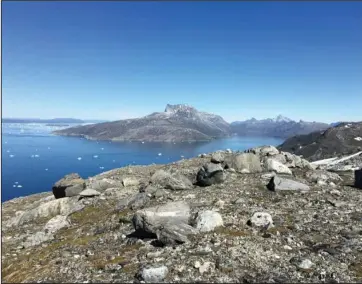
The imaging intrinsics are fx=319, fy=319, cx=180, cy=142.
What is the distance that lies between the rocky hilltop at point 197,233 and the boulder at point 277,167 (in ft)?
6.50

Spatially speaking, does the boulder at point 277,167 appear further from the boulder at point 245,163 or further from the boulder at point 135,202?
the boulder at point 135,202

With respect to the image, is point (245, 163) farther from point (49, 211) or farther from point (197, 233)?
point (49, 211)

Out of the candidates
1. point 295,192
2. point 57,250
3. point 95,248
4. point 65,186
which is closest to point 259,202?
point 295,192

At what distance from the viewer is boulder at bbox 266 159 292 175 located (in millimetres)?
27078

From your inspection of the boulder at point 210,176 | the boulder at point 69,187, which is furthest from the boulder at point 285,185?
the boulder at point 69,187

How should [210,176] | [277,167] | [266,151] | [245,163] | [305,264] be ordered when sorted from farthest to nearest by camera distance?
[266,151] < [245,163] < [277,167] < [210,176] < [305,264]

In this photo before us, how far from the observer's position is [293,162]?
29.8 metres

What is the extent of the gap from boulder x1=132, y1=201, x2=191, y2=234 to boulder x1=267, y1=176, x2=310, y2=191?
27.1 ft

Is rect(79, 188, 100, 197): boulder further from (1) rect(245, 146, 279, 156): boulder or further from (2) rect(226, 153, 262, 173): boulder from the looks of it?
(1) rect(245, 146, 279, 156): boulder

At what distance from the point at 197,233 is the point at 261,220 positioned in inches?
140

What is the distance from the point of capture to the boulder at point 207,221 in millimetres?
14508

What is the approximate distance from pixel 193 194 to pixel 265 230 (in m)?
7.00

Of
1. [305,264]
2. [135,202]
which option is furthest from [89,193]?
[305,264]

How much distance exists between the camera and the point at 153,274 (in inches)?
418
